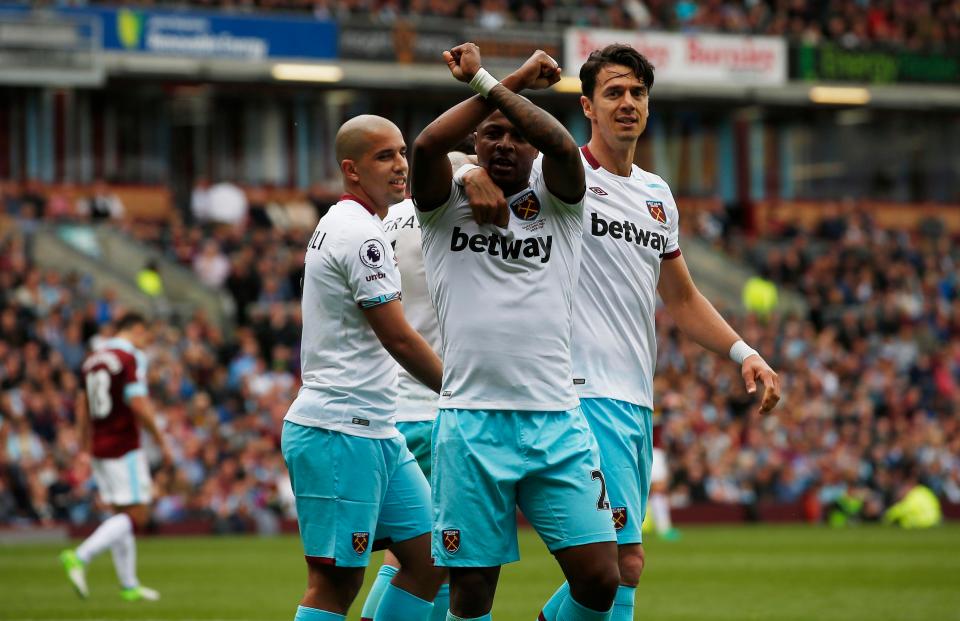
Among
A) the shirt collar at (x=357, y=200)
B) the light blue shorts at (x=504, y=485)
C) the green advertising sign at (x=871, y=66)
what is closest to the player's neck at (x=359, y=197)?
the shirt collar at (x=357, y=200)

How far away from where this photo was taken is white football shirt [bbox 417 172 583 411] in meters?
6.57

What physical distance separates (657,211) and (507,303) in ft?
→ 4.45

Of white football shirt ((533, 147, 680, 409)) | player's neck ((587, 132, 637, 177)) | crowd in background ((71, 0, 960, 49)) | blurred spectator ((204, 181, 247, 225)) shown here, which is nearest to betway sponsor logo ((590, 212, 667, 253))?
white football shirt ((533, 147, 680, 409))

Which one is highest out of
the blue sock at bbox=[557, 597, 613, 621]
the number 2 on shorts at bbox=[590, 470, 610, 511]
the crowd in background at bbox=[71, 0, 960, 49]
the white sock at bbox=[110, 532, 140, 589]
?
the crowd in background at bbox=[71, 0, 960, 49]

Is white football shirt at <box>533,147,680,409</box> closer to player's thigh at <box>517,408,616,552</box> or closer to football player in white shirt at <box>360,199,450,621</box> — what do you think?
player's thigh at <box>517,408,616,552</box>

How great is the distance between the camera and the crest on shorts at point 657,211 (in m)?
7.65

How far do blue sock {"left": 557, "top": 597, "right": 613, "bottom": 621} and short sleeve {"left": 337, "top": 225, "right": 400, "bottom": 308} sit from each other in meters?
1.47

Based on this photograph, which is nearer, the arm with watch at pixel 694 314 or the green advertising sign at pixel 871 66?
the arm with watch at pixel 694 314

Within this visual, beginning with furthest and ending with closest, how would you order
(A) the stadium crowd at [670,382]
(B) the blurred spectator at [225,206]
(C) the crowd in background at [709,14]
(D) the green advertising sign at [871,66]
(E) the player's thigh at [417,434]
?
(D) the green advertising sign at [871,66], (C) the crowd in background at [709,14], (B) the blurred spectator at [225,206], (A) the stadium crowd at [670,382], (E) the player's thigh at [417,434]

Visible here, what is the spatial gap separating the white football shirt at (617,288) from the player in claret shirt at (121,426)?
7230 mm

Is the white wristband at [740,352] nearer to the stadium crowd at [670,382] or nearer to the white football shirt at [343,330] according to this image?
the white football shirt at [343,330]

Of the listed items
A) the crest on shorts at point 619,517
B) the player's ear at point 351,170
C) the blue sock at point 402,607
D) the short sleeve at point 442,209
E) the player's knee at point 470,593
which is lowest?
the blue sock at point 402,607

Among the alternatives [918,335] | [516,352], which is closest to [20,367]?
[516,352]

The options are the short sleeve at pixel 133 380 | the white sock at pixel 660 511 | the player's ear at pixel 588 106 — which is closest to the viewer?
the player's ear at pixel 588 106
